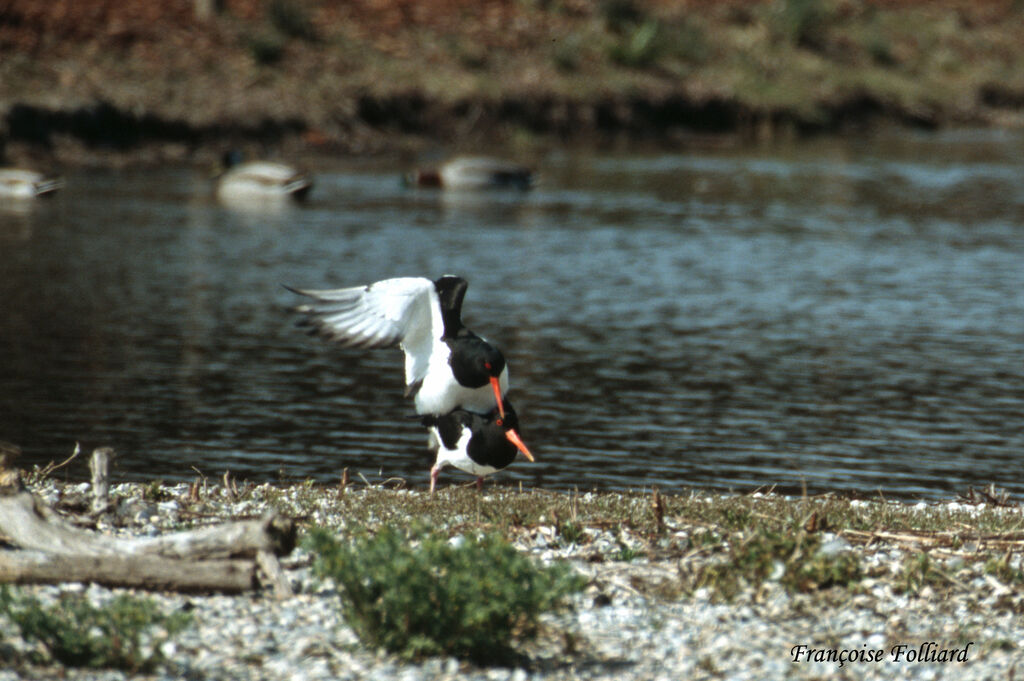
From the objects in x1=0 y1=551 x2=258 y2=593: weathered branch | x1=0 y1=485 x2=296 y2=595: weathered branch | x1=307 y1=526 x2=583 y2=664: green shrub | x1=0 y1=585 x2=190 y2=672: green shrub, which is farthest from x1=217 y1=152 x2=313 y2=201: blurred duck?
x1=0 y1=585 x2=190 y2=672: green shrub

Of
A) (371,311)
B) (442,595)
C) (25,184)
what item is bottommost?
(25,184)

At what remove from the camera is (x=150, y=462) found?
1080 centimetres

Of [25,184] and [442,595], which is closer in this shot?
[442,595]

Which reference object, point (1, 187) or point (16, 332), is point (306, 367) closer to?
point (16, 332)

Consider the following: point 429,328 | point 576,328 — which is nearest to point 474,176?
point 576,328

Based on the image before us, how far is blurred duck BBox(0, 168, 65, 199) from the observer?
889 inches

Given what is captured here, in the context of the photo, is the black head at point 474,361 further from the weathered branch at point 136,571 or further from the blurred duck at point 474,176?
the blurred duck at point 474,176

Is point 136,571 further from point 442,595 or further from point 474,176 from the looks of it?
point 474,176

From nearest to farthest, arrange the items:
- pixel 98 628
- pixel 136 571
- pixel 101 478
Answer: pixel 98 628, pixel 136 571, pixel 101 478

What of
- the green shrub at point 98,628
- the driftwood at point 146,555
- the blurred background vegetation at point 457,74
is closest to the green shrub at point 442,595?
the driftwood at point 146,555

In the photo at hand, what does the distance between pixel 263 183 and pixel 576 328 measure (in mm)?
10160

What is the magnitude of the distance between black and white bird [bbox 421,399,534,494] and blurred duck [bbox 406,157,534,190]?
16.9 metres

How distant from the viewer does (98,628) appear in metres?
6.02

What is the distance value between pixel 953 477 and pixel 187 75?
77.8ft
